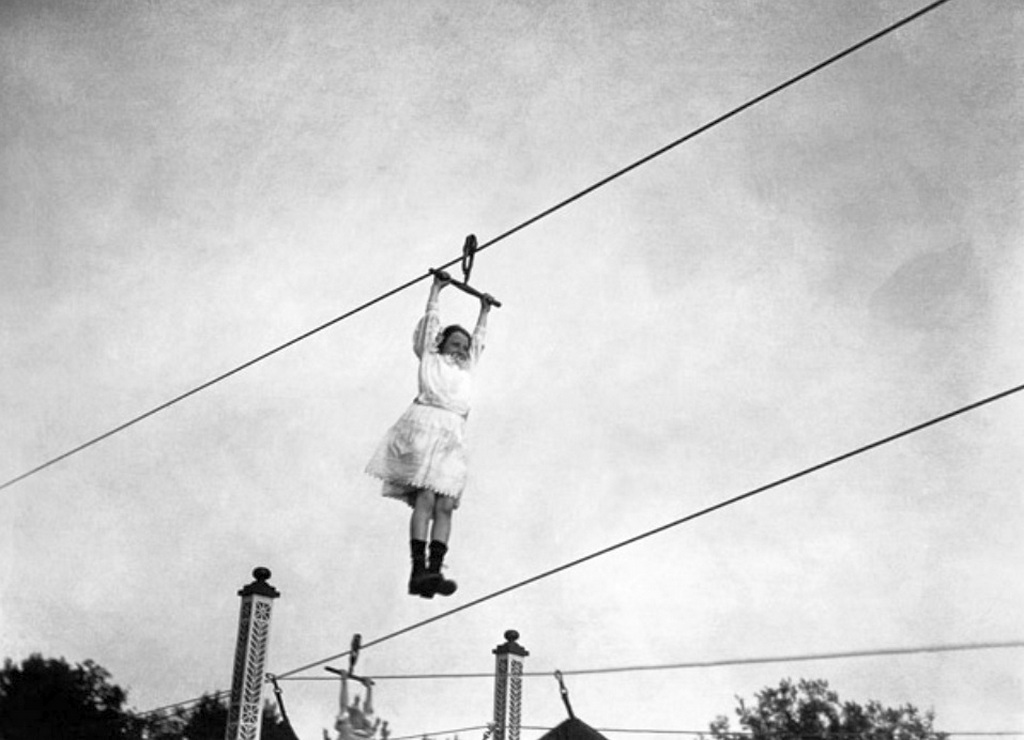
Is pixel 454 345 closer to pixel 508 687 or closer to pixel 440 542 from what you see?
pixel 440 542

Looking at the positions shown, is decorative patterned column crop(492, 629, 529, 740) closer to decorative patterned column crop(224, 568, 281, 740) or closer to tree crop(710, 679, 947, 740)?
decorative patterned column crop(224, 568, 281, 740)

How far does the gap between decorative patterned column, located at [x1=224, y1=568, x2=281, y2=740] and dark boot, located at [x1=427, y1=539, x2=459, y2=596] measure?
10.2 feet

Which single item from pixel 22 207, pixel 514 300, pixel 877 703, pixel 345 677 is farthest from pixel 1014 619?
pixel 877 703

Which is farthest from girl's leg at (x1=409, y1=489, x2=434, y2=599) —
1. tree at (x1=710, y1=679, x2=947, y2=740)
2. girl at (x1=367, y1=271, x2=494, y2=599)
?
tree at (x1=710, y1=679, x2=947, y2=740)

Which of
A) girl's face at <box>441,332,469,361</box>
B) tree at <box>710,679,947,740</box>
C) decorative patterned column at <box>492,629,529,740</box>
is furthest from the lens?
tree at <box>710,679,947,740</box>

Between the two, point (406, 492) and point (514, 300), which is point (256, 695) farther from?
point (514, 300)

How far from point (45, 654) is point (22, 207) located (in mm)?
20775

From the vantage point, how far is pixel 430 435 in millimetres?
6551

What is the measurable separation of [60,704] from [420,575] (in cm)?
2269

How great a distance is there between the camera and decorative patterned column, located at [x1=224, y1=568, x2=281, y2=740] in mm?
9188

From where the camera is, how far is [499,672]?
35.8ft

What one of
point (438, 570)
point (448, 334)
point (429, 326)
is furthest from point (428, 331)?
point (438, 570)

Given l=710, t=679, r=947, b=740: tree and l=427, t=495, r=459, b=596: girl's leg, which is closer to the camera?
l=427, t=495, r=459, b=596: girl's leg

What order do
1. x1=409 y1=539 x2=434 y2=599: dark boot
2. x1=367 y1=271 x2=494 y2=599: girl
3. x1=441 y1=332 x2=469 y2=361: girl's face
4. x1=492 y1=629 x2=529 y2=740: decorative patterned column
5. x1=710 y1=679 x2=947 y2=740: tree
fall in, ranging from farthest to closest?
x1=710 y1=679 x2=947 y2=740: tree, x1=492 y1=629 x2=529 y2=740: decorative patterned column, x1=441 y1=332 x2=469 y2=361: girl's face, x1=367 y1=271 x2=494 y2=599: girl, x1=409 y1=539 x2=434 y2=599: dark boot
